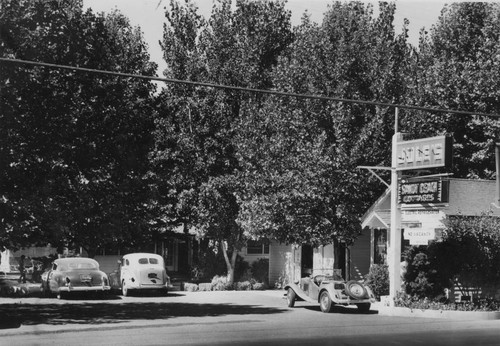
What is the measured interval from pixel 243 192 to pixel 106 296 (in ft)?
27.6

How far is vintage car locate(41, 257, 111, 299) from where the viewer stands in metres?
28.4

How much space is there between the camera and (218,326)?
1758 cm

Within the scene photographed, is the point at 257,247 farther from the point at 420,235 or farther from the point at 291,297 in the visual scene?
the point at 420,235

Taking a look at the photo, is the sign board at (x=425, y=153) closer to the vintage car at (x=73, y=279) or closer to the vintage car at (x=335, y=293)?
the vintage car at (x=335, y=293)

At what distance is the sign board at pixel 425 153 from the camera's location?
21219 millimetres

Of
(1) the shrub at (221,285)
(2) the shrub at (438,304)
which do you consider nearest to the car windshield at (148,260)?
(1) the shrub at (221,285)

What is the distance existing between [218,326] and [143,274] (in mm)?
14423

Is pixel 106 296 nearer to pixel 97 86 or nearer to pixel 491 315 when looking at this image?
pixel 97 86

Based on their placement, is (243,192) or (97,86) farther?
(243,192)

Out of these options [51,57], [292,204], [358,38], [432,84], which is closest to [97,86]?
[51,57]

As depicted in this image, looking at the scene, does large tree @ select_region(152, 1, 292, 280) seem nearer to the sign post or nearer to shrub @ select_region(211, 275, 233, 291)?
Result: shrub @ select_region(211, 275, 233, 291)

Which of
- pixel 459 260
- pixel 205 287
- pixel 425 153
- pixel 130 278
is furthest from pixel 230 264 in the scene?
pixel 425 153

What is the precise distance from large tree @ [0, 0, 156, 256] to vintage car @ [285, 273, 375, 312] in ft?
29.2

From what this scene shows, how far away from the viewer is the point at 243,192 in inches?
1326
